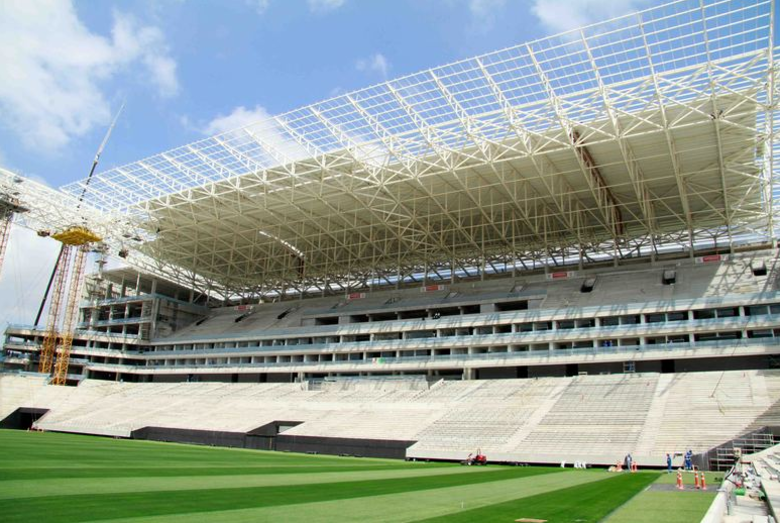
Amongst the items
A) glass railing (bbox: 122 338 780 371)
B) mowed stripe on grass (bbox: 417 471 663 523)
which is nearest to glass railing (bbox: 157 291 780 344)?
glass railing (bbox: 122 338 780 371)

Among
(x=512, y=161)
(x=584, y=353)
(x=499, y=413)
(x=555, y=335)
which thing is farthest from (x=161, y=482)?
(x=555, y=335)

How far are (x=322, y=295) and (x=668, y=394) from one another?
1894 inches

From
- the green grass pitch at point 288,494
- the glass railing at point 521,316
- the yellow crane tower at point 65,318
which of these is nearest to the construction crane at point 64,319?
the yellow crane tower at point 65,318

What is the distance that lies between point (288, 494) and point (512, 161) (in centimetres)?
3564

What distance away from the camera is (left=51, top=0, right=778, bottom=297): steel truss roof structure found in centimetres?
3494

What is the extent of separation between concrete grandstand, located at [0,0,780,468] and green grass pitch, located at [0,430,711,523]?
13313mm

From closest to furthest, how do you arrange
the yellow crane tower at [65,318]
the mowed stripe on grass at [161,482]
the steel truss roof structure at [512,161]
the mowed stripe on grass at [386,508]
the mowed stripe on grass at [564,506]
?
the mowed stripe on grass at [386,508], the mowed stripe on grass at [564,506], the mowed stripe on grass at [161,482], the steel truss roof structure at [512,161], the yellow crane tower at [65,318]

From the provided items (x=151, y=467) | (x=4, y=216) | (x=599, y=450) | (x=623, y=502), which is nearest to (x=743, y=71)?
(x=599, y=450)

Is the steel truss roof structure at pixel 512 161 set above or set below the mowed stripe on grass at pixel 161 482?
above

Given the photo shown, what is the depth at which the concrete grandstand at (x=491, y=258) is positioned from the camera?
35.3 metres

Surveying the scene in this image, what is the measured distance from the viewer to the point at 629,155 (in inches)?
1718

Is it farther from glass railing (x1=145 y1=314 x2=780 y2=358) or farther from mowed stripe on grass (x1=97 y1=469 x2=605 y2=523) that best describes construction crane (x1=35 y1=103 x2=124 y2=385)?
Result: mowed stripe on grass (x1=97 y1=469 x2=605 y2=523)

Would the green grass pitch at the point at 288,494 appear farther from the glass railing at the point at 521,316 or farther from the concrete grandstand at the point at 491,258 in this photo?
the glass railing at the point at 521,316

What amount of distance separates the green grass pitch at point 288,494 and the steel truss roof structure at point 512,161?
2420cm
